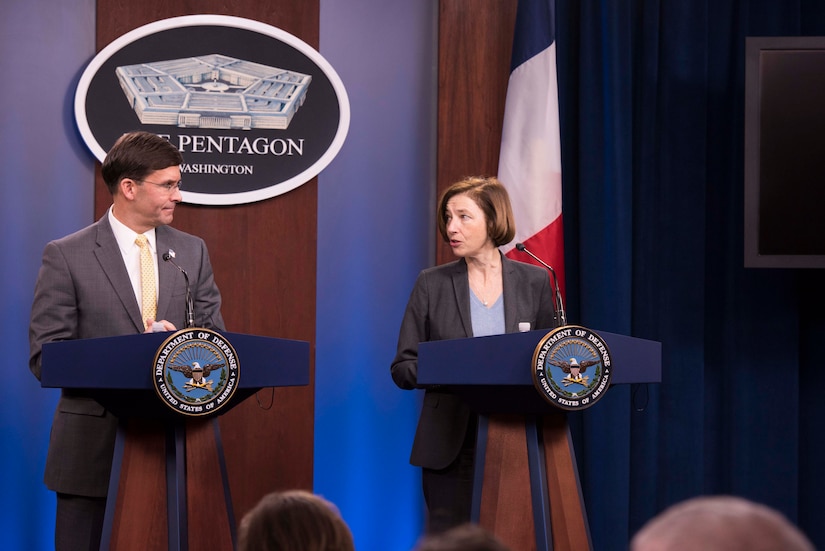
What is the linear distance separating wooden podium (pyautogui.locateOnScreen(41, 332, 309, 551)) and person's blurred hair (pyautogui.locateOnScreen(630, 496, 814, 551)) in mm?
1967

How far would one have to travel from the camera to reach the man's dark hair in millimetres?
3244

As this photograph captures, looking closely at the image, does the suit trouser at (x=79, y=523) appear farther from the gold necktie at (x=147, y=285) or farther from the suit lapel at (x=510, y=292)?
the suit lapel at (x=510, y=292)

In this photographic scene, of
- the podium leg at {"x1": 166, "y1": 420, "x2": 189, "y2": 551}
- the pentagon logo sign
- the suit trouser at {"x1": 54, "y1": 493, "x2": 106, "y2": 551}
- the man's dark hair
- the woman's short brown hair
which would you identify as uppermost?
the pentagon logo sign

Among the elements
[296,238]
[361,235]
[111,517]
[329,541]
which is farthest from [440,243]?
[329,541]

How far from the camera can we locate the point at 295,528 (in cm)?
139

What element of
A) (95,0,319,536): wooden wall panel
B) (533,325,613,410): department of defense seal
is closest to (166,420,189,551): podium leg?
(533,325,613,410): department of defense seal

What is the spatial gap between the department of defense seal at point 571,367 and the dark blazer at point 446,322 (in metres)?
0.57

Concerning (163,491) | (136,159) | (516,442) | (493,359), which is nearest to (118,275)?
(136,159)

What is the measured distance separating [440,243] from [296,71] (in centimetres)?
107

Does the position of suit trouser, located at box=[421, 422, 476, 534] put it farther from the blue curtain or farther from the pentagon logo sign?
the pentagon logo sign

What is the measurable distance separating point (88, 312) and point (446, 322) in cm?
121

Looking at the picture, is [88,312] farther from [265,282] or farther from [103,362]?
[265,282]

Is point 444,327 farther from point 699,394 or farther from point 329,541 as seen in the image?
point 329,541

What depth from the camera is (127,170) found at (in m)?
3.25
